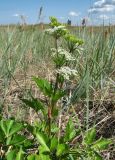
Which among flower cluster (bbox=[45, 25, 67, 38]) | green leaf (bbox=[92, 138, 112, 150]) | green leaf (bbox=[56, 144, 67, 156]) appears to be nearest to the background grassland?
green leaf (bbox=[92, 138, 112, 150])

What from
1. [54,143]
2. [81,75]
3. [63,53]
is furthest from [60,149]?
[81,75]

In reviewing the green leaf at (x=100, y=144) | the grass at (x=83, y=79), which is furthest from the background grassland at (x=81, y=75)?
the green leaf at (x=100, y=144)

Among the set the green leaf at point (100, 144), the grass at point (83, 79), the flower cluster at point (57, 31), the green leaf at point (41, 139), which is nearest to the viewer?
the flower cluster at point (57, 31)

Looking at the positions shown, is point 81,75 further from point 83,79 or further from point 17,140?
point 17,140

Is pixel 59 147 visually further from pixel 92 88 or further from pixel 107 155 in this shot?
pixel 92 88

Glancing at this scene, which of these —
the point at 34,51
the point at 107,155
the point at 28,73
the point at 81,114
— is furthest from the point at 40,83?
the point at 34,51

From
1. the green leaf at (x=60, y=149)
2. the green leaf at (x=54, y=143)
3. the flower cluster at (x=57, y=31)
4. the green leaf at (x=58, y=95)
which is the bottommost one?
the green leaf at (x=60, y=149)

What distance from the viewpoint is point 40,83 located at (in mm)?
1210

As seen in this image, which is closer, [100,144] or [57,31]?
[57,31]

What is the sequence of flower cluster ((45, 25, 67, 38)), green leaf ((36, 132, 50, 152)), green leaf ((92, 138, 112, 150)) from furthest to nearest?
green leaf ((92, 138, 112, 150))
green leaf ((36, 132, 50, 152))
flower cluster ((45, 25, 67, 38))

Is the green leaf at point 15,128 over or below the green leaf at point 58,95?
below

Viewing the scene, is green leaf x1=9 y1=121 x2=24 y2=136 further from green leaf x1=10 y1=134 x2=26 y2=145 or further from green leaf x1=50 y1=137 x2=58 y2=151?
green leaf x1=50 y1=137 x2=58 y2=151

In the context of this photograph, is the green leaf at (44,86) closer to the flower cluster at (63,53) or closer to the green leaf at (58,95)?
the green leaf at (58,95)

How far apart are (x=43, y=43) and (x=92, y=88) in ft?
8.14
